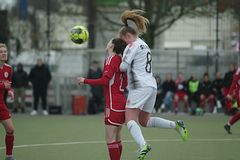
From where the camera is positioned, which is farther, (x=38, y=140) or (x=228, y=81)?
(x=228, y=81)

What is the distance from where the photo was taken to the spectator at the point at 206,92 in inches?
954

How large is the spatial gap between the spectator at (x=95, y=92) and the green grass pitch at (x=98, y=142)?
11.9ft

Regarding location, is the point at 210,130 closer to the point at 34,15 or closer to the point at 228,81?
the point at 228,81

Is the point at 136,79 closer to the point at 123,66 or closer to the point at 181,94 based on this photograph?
the point at 123,66

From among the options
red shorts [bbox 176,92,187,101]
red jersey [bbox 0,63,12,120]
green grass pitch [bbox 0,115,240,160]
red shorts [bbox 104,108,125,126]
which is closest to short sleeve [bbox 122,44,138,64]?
red shorts [bbox 104,108,125,126]

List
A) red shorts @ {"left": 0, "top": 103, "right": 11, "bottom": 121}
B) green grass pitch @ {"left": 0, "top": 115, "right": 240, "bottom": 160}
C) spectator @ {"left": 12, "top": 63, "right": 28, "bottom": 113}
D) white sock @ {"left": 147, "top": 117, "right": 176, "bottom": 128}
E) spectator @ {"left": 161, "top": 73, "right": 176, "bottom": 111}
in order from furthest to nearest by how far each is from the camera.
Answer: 1. spectator @ {"left": 161, "top": 73, "right": 176, "bottom": 111}
2. spectator @ {"left": 12, "top": 63, "right": 28, "bottom": 113}
3. green grass pitch @ {"left": 0, "top": 115, "right": 240, "bottom": 160}
4. red shorts @ {"left": 0, "top": 103, "right": 11, "bottom": 121}
5. white sock @ {"left": 147, "top": 117, "right": 176, "bottom": 128}

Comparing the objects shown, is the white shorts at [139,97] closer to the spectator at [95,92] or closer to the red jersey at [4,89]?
the red jersey at [4,89]

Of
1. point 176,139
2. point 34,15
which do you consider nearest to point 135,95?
point 176,139

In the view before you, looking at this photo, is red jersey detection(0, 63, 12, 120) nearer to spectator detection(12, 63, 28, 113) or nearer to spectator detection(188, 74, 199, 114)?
spectator detection(12, 63, 28, 113)

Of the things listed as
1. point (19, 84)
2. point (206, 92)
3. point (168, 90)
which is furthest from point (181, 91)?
point (19, 84)

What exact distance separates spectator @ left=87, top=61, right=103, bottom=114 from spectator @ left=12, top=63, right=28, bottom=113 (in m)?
2.24

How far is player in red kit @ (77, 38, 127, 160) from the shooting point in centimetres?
980

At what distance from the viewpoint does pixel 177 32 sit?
37094 millimetres

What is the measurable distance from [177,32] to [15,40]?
12.0m
